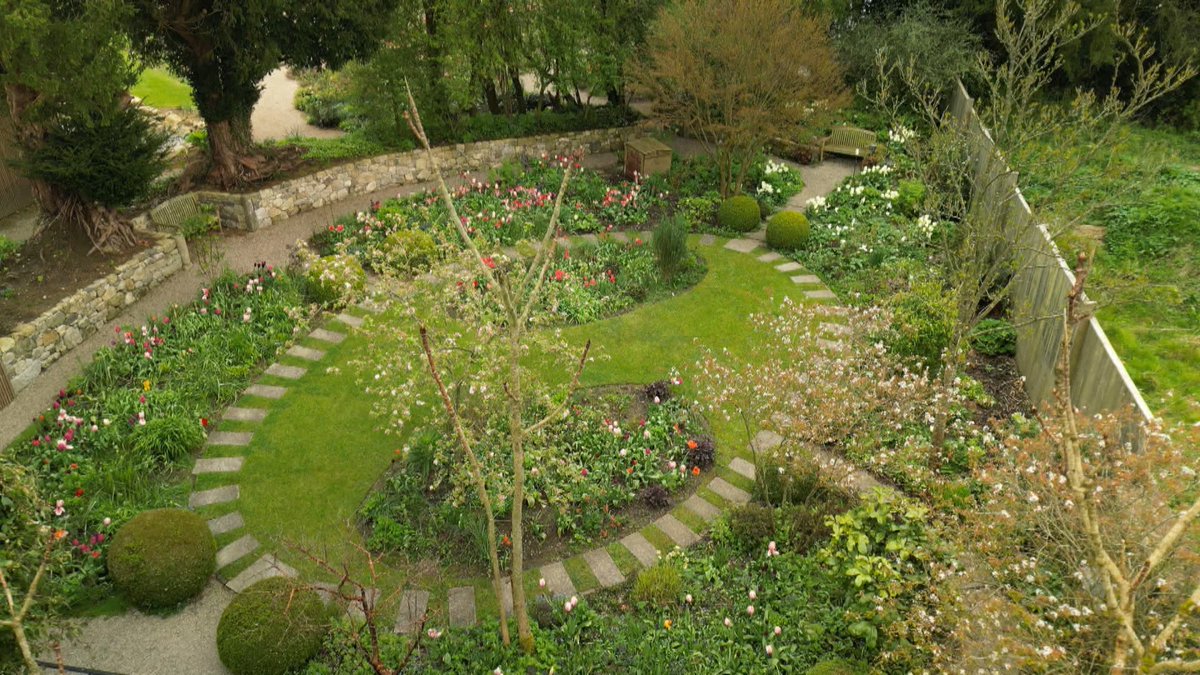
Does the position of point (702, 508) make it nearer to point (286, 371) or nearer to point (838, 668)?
point (838, 668)

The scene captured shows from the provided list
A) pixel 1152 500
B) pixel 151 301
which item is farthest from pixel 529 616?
pixel 151 301

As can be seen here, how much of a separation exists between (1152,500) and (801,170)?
13676 millimetres

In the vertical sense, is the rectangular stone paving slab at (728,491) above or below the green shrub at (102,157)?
below

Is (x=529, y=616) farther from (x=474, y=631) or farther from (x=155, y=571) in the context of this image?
(x=155, y=571)

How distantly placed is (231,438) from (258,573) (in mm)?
2435

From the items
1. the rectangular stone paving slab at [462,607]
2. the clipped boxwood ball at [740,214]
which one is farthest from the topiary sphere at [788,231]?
the rectangular stone paving slab at [462,607]

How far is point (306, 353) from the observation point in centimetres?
1127

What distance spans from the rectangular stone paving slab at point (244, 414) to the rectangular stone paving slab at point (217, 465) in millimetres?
777

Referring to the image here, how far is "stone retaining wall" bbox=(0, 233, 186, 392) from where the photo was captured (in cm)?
1021

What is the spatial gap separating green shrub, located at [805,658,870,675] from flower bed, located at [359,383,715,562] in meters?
2.64

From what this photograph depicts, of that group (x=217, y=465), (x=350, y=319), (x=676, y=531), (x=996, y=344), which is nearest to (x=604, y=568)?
(x=676, y=531)

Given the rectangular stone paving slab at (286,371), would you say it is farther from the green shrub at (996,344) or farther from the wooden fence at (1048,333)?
the green shrub at (996,344)

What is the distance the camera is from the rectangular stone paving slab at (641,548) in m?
8.02

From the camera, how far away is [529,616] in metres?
7.27
